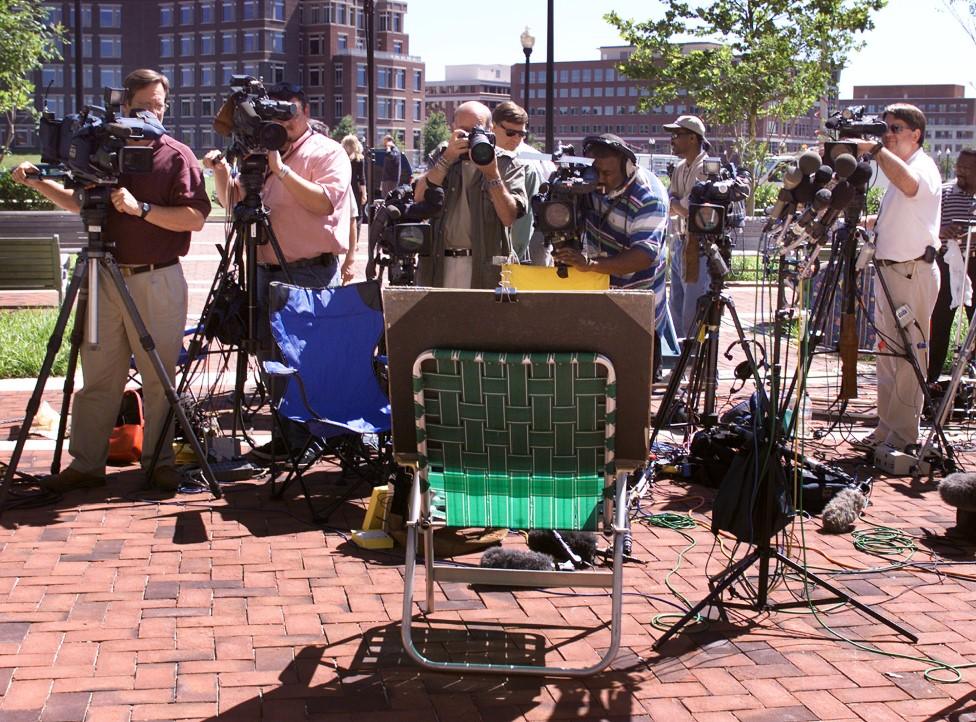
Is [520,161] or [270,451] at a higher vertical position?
[520,161]

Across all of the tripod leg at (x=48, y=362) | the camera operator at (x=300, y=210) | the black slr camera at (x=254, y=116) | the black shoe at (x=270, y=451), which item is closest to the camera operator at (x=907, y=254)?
the camera operator at (x=300, y=210)

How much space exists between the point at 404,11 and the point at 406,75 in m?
6.24

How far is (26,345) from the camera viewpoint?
926 centimetres

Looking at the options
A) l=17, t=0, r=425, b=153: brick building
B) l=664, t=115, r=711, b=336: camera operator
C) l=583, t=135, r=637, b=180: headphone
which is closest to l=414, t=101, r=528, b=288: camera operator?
l=583, t=135, r=637, b=180: headphone

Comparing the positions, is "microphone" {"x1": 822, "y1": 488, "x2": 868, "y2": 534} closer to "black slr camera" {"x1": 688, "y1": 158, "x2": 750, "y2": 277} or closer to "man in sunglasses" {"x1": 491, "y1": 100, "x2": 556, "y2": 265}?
"black slr camera" {"x1": 688, "y1": 158, "x2": 750, "y2": 277}

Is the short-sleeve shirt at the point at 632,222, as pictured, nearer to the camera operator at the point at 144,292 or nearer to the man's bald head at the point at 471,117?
the man's bald head at the point at 471,117

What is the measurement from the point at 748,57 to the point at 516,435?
17866 millimetres

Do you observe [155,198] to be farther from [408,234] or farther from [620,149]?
[620,149]

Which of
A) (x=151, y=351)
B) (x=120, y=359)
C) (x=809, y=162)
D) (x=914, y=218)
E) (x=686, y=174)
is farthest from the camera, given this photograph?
(x=686, y=174)

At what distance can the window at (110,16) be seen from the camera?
102188mm

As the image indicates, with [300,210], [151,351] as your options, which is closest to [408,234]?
[300,210]

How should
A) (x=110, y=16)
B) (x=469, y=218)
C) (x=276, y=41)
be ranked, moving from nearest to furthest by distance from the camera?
(x=469, y=218) < (x=276, y=41) < (x=110, y=16)

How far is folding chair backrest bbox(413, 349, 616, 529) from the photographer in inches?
142

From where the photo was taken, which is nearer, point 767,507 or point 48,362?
point 767,507
